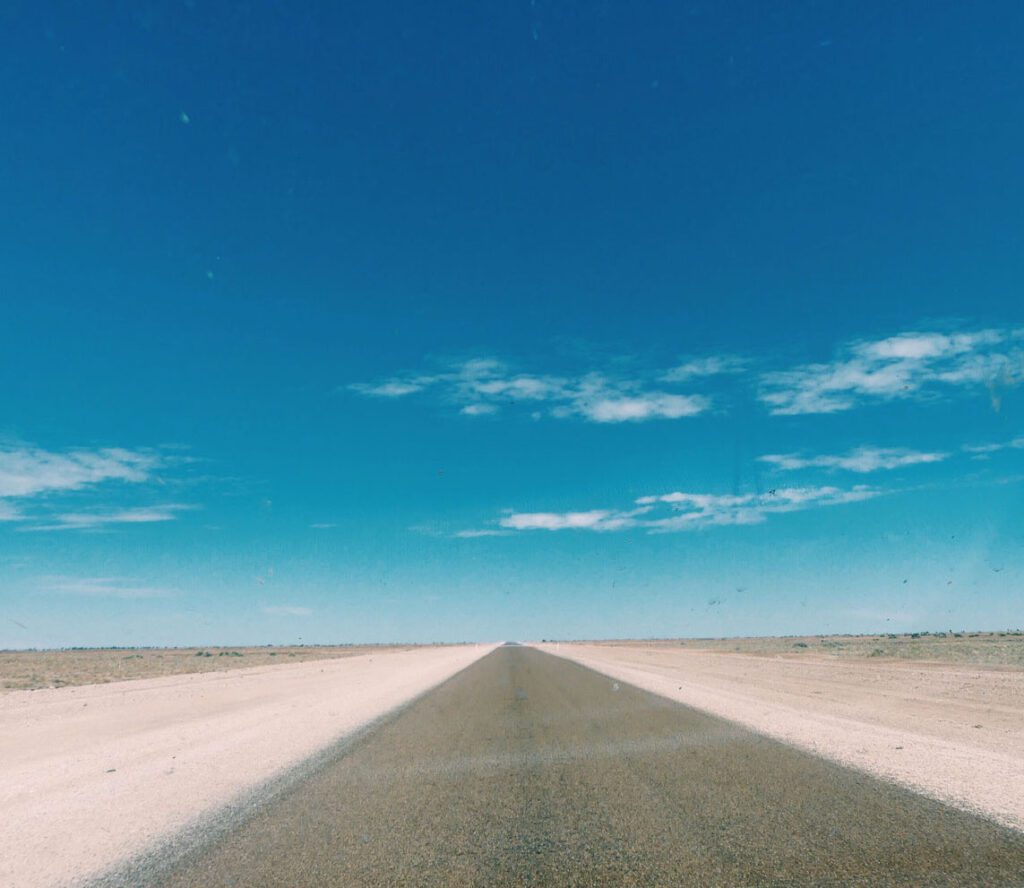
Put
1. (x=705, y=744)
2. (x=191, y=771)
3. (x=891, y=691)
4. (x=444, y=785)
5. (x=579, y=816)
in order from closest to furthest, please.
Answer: (x=579, y=816) < (x=444, y=785) < (x=191, y=771) < (x=705, y=744) < (x=891, y=691)

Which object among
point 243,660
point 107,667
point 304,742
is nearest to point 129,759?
point 304,742

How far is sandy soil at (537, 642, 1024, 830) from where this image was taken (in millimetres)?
8906

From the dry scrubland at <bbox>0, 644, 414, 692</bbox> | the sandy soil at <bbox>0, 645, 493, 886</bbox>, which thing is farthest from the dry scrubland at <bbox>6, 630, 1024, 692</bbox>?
the sandy soil at <bbox>0, 645, 493, 886</bbox>

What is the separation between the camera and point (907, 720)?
15680 mm

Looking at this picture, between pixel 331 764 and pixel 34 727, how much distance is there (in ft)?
36.7

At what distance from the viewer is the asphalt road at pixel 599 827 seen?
18.7 feet

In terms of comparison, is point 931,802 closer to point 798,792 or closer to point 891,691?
point 798,792

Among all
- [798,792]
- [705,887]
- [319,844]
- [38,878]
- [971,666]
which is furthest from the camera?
[971,666]

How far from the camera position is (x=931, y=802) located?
7.75 meters

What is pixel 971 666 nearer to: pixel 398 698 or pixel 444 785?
pixel 398 698

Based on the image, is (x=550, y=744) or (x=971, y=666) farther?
(x=971, y=666)

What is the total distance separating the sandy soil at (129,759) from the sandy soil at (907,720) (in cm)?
849

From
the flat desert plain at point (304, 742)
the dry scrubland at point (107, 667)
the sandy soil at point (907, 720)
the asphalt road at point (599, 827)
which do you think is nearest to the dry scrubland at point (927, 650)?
the sandy soil at point (907, 720)

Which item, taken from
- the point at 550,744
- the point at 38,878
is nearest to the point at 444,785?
the point at 550,744
